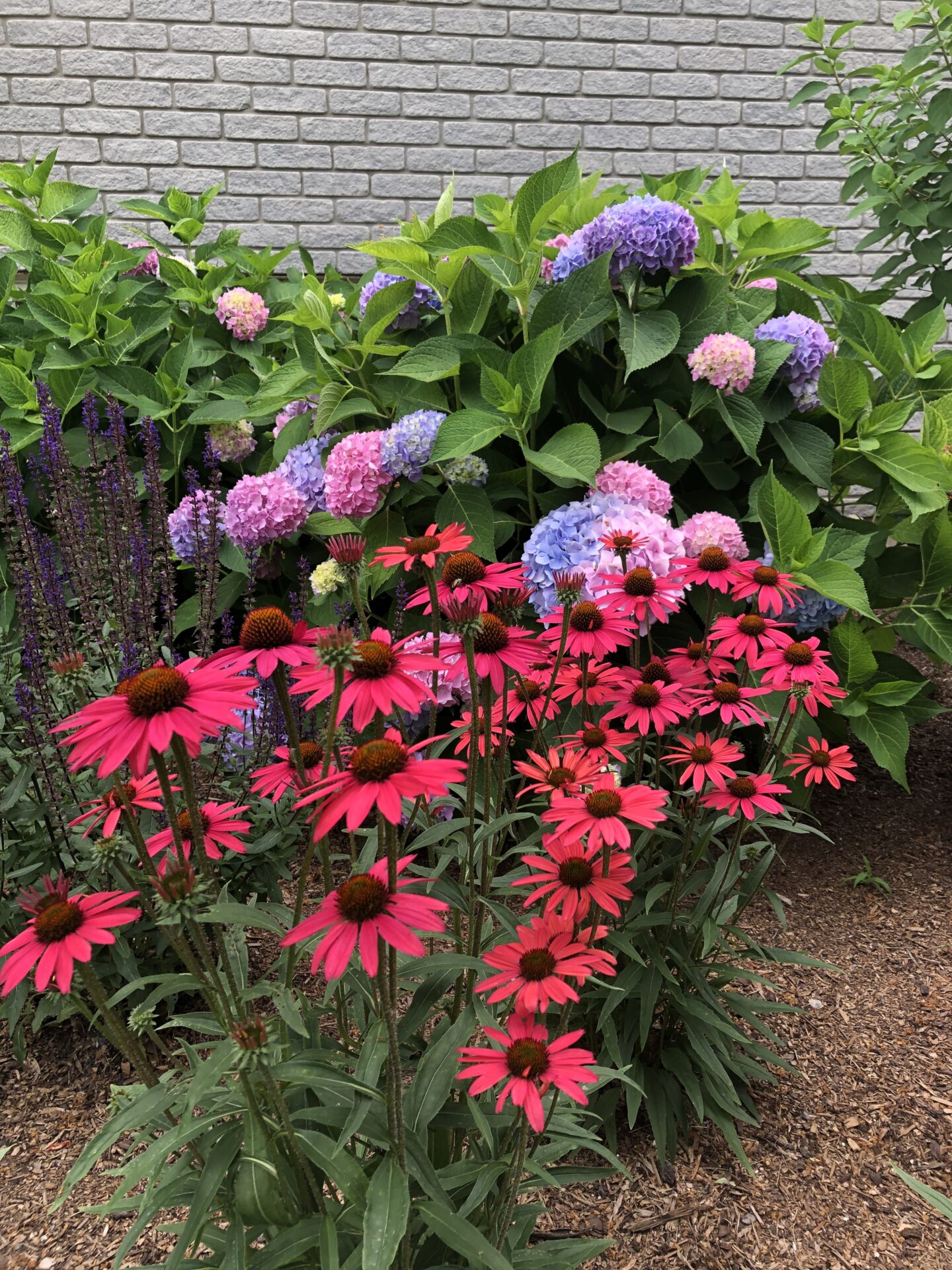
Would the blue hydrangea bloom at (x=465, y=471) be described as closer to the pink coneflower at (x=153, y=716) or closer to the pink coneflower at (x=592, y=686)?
the pink coneflower at (x=592, y=686)

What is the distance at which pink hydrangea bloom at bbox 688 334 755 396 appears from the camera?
5.81 feet

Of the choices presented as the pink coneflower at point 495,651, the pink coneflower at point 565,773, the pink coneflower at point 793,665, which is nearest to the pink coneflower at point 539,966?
the pink coneflower at point 565,773

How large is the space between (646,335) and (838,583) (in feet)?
1.93

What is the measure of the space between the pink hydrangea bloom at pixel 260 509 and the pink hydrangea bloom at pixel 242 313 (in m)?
0.73

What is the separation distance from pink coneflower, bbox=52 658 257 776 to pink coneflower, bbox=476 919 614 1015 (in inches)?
12.6

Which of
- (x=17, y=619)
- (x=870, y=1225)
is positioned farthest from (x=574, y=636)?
(x=17, y=619)

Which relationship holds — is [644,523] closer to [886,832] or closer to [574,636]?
[574,636]

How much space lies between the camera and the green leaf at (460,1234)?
2.39ft

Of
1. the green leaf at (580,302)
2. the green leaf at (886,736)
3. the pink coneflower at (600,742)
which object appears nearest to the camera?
the pink coneflower at (600,742)

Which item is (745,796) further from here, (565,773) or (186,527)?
(186,527)

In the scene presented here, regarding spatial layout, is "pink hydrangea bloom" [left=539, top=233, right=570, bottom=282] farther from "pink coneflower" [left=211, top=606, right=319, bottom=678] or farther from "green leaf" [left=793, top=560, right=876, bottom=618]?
"pink coneflower" [left=211, top=606, right=319, bottom=678]

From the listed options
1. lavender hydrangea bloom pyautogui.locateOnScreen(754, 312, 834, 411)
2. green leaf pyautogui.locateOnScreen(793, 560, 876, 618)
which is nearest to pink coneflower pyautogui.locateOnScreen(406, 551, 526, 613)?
green leaf pyautogui.locateOnScreen(793, 560, 876, 618)

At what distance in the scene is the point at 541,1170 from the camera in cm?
91

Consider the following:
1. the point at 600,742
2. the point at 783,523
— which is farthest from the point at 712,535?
the point at 600,742
